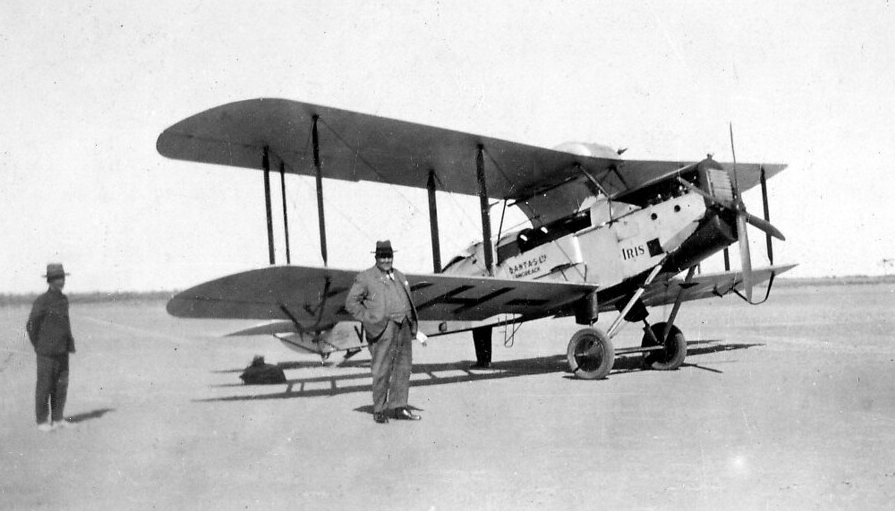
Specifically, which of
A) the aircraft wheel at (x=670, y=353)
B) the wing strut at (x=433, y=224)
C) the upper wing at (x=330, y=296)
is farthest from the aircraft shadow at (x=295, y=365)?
the aircraft wheel at (x=670, y=353)

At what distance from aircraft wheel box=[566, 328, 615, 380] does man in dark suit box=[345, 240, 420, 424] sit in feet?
10.0

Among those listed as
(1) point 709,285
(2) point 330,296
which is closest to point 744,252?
(1) point 709,285

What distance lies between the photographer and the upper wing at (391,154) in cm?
775

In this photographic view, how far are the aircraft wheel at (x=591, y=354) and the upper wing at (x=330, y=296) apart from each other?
0.68m

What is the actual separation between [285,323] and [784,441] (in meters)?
8.56

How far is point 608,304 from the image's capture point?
9.93 m

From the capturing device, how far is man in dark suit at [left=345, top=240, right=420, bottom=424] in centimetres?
611

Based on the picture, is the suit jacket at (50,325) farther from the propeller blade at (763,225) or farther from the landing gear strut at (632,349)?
the propeller blade at (763,225)

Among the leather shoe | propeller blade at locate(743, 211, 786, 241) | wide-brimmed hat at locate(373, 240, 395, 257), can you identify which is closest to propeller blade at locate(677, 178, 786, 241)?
propeller blade at locate(743, 211, 786, 241)

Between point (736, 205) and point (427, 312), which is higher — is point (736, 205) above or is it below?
above

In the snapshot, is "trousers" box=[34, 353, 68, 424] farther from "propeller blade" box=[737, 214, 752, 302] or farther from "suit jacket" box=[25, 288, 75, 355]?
"propeller blade" box=[737, 214, 752, 302]

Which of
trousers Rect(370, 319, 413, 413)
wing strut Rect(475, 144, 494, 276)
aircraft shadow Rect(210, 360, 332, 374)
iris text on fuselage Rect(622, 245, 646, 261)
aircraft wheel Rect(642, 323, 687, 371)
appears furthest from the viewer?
aircraft shadow Rect(210, 360, 332, 374)

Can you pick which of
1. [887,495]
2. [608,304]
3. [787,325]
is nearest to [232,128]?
[608,304]

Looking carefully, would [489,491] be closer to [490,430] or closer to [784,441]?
[490,430]
